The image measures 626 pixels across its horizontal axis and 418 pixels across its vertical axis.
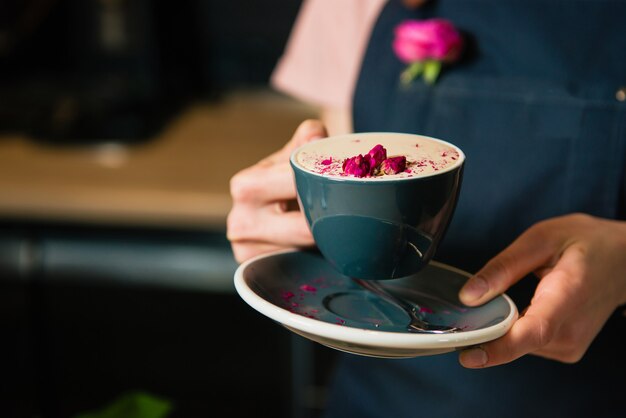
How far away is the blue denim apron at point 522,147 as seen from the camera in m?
0.86

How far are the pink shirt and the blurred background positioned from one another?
0.31m

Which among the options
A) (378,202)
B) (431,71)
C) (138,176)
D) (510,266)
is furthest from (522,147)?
(138,176)

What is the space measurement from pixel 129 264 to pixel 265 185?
874 millimetres

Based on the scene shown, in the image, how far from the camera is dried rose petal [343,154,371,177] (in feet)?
1.77

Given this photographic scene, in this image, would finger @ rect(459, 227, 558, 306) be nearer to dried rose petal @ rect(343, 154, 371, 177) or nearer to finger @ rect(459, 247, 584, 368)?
finger @ rect(459, 247, 584, 368)

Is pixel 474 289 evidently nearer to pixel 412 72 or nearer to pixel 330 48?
pixel 412 72

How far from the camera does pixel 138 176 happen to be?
151 cm

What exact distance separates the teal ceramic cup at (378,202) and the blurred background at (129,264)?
32.7 inches

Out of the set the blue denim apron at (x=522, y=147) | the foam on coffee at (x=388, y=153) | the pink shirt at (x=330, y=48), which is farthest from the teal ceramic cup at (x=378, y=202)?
the pink shirt at (x=330, y=48)

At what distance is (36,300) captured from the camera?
1.56 metres

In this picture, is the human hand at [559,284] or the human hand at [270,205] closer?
the human hand at [559,284]

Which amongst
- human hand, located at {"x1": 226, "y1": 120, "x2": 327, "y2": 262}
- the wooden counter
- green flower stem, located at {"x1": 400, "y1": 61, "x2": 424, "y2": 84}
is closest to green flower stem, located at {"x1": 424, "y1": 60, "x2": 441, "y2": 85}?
green flower stem, located at {"x1": 400, "y1": 61, "x2": 424, "y2": 84}

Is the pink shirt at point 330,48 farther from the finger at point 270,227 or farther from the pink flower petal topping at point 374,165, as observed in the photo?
the pink flower petal topping at point 374,165

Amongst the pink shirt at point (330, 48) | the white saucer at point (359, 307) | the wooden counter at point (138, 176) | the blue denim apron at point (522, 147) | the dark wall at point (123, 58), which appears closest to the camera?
the white saucer at point (359, 307)
